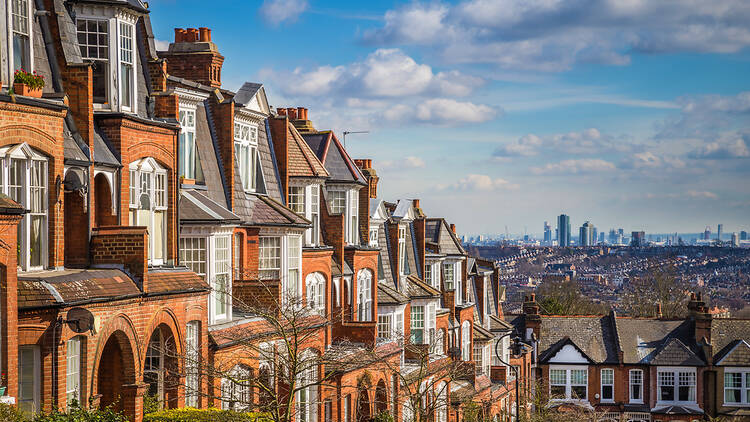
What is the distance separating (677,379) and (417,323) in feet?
98.0

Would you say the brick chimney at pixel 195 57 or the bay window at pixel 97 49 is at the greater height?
the brick chimney at pixel 195 57

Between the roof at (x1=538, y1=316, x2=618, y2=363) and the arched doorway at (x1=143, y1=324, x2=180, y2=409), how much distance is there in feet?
169

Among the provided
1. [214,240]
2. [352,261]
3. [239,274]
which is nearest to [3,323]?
[214,240]

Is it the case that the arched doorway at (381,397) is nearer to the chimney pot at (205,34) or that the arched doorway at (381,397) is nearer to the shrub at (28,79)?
the chimney pot at (205,34)

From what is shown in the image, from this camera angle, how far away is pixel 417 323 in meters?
48.4

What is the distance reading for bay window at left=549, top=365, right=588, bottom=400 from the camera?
2825 inches

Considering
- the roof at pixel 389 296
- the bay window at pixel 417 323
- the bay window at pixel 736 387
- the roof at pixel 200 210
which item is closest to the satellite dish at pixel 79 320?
the roof at pixel 200 210

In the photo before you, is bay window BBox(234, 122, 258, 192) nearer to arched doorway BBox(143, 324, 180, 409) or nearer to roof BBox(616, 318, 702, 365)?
arched doorway BBox(143, 324, 180, 409)

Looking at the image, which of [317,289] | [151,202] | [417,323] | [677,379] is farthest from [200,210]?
[677,379]

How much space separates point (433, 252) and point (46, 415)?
1485 inches

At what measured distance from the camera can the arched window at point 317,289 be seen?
114ft

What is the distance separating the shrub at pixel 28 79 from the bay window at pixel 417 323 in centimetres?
3020

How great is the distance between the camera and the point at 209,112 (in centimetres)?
2989

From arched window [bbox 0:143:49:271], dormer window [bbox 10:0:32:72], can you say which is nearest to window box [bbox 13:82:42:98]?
dormer window [bbox 10:0:32:72]
